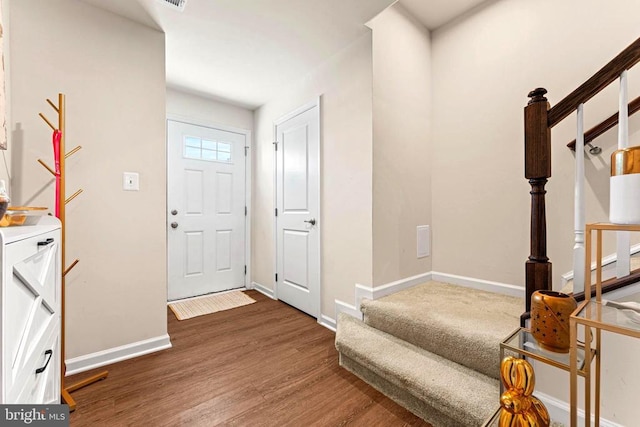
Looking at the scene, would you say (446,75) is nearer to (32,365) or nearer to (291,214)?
(291,214)

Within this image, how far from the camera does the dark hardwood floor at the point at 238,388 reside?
1.37 meters

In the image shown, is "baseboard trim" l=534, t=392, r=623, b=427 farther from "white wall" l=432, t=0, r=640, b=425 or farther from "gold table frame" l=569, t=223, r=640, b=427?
"white wall" l=432, t=0, r=640, b=425

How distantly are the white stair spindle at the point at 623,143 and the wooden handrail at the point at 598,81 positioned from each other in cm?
3

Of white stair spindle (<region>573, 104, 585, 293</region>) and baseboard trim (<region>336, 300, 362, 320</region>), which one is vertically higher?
white stair spindle (<region>573, 104, 585, 293</region>)

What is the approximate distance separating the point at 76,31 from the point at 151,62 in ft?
1.38

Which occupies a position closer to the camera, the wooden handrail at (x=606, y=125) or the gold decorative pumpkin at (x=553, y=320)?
the gold decorative pumpkin at (x=553, y=320)

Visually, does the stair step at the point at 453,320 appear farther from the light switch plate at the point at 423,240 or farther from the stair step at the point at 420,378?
the light switch plate at the point at 423,240

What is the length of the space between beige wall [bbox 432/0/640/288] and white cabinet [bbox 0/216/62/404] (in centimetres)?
265

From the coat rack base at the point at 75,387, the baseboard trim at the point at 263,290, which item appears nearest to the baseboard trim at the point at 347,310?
the baseboard trim at the point at 263,290

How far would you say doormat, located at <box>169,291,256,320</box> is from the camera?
2756 millimetres

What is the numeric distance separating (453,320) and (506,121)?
5.31 feet

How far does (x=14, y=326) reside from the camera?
0.71 metres

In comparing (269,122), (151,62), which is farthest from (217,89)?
(151,62)

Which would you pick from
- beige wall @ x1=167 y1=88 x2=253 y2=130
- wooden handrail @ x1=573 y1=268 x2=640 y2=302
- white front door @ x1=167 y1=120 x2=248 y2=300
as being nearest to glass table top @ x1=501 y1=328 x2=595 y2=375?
wooden handrail @ x1=573 y1=268 x2=640 y2=302
